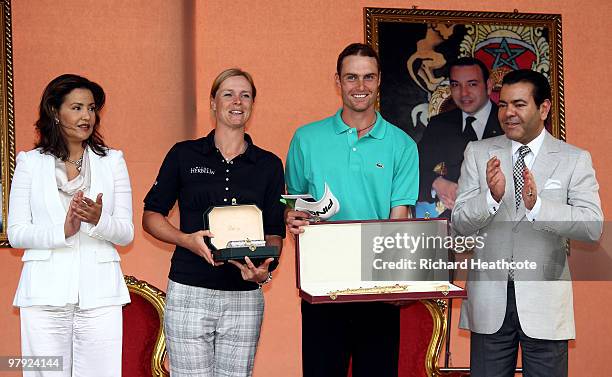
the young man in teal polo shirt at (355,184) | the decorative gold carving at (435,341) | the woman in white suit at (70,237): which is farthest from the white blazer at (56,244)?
the decorative gold carving at (435,341)

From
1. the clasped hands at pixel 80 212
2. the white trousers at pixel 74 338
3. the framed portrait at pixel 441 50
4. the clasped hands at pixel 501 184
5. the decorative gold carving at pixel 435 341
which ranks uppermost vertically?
the framed portrait at pixel 441 50

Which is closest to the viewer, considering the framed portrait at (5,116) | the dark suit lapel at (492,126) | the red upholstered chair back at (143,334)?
the red upholstered chair back at (143,334)

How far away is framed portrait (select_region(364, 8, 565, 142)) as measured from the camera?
4.79 m

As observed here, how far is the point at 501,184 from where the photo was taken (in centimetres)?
303

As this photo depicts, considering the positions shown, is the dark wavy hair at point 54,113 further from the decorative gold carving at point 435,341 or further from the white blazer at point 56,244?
the decorative gold carving at point 435,341

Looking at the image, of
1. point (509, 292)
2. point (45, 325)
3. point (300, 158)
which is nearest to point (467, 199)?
point (509, 292)

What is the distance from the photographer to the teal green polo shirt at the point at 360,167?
320 centimetres

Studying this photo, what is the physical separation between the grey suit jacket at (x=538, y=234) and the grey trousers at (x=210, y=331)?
969 millimetres

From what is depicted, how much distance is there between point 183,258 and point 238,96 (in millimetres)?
705

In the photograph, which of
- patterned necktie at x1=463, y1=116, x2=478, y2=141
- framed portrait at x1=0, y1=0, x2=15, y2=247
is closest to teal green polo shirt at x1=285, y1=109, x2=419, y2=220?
patterned necktie at x1=463, y1=116, x2=478, y2=141

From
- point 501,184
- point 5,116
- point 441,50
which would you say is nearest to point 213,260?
point 501,184

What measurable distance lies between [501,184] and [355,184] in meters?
0.60

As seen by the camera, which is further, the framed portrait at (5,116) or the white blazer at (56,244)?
the framed portrait at (5,116)

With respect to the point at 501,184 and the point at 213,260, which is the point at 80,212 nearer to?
the point at 213,260
